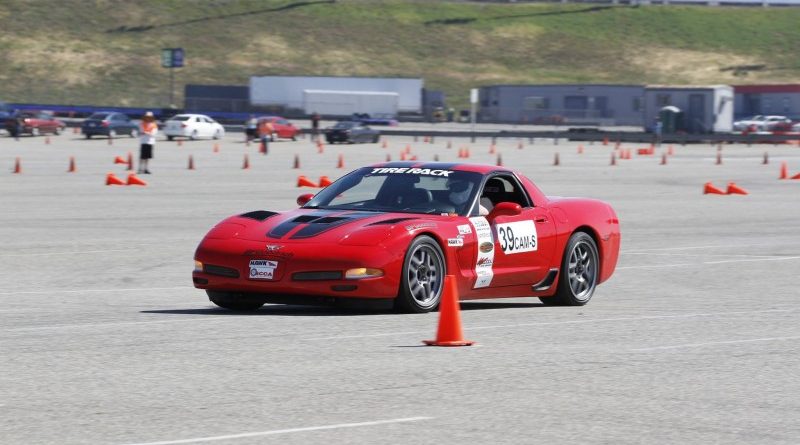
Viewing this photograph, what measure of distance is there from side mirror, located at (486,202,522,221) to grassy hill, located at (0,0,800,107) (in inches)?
3878

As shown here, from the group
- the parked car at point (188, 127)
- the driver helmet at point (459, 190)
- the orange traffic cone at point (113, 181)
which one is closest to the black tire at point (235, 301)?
the driver helmet at point (459, 190)

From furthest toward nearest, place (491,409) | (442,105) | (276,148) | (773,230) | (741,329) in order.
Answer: (442,105) < (276,148) < (773,230) < (741,329) < (491,409)

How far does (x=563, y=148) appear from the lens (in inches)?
2621

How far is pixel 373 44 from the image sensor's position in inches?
4995

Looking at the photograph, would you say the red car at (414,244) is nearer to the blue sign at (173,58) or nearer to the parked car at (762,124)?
the parked car at (762,124)

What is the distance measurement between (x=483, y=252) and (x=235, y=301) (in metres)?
2.13

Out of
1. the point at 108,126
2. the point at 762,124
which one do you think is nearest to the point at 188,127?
the point at 108,126

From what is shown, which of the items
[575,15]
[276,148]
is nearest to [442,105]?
[575,15]

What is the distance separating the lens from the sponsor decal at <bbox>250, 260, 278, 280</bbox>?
469 inches

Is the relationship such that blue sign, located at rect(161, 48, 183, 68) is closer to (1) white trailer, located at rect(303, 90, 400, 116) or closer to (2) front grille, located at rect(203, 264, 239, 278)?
(1) white trailer, located at rect(303, 90, 400, 116)

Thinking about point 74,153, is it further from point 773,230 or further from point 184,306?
point 184,306

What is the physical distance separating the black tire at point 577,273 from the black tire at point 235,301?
2868 mm

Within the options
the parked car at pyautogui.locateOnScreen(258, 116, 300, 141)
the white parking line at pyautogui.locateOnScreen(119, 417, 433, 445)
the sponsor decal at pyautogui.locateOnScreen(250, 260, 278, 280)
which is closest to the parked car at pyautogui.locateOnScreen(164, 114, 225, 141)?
the parked car at pyautogui.locateOnScreen(258, 116, 300, 141)

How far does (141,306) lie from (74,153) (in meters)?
42.7
